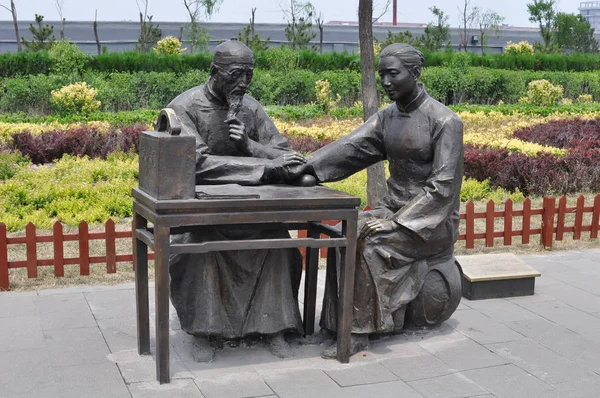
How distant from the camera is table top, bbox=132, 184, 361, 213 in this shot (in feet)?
14.1

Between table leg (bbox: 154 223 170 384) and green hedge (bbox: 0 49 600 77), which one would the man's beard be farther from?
green hedge (bbox: 0 49 600 77)

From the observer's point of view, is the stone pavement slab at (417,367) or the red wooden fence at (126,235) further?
the red wooden fence at (126,235)

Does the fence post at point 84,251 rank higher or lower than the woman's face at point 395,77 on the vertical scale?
lower

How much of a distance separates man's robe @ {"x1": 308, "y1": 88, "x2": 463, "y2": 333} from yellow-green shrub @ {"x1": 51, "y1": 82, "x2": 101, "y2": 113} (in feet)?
36.4

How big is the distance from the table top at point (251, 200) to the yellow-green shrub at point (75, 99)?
11.2 m

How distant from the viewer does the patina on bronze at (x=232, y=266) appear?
4809mm

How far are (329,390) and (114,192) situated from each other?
5673mm

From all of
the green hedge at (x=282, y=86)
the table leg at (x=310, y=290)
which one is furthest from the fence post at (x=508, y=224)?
the green hedge at (x=282, y=86)

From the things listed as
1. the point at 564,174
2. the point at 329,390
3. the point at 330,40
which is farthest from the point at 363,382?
the point at 330,40

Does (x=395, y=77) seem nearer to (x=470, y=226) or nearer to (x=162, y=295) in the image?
(x=162, y=295)

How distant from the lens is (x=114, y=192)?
9445mm

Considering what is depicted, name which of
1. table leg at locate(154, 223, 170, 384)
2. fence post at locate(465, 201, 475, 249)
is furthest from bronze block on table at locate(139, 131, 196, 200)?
fence post at locate(465, 201, 475, 249)

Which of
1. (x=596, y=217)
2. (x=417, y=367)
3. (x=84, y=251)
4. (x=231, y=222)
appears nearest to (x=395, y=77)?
(x=231, y=222)

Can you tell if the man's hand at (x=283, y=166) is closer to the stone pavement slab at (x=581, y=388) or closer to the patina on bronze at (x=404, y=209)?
the patina on bronze at (x=404, y=209)
